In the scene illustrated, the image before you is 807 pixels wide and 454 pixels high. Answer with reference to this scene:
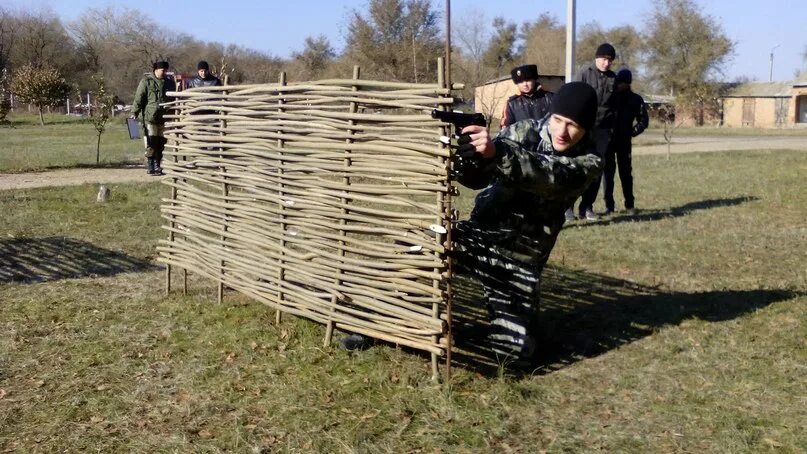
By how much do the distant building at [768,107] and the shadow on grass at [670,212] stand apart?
5246cm

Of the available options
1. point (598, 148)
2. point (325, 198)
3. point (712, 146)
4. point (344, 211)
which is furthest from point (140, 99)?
point (712, 146)

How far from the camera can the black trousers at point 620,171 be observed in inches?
383

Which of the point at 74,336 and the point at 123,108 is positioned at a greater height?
the point at 123,108

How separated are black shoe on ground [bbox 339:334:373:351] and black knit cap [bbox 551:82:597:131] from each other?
5.64ft

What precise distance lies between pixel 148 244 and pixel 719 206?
23.6 feet

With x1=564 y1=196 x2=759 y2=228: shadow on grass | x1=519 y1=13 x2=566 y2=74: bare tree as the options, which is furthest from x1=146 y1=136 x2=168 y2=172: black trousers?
x1=519 y1=13 x2=566 y2=74: bare tree

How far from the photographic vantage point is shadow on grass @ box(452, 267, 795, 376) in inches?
182

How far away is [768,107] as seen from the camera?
6006 cm

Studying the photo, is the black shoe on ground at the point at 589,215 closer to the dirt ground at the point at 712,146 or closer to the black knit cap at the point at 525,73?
the black knit cap at the point at 525,73

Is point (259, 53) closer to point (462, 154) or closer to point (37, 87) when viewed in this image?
point (37, 87)

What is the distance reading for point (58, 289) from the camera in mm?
6129

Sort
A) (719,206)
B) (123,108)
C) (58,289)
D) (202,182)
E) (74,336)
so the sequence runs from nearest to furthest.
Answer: (74,336), (202,182), (58,289), (719,206), (123,108)

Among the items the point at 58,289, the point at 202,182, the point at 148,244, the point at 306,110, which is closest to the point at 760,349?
the point at 306,110

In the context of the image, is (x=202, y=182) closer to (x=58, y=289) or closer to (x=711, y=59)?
(x=58, y=289)
